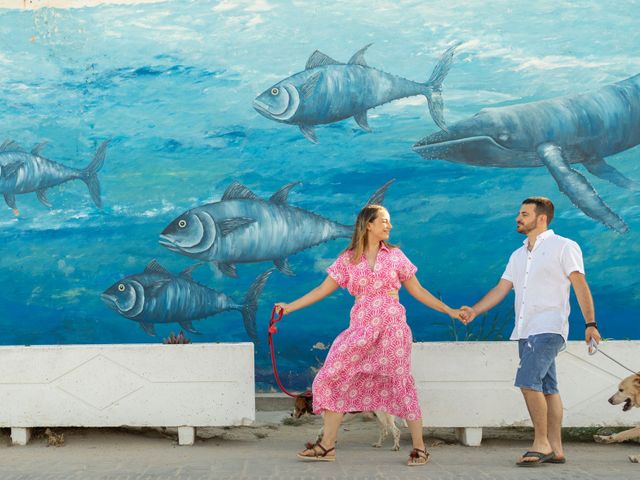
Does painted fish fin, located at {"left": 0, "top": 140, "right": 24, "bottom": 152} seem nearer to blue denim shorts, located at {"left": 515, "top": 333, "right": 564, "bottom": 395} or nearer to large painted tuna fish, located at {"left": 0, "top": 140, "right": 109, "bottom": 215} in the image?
large painted tuna fish, located at {"left": 0, "top": 140, "right": 109, "bottom": 215}

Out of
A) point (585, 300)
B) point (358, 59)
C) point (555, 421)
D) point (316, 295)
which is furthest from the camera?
point (358, 59)

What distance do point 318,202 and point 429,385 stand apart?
2.49 meters

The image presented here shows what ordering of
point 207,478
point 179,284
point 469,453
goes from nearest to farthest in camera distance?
point 207,478 → point 469,453 → point 179,284

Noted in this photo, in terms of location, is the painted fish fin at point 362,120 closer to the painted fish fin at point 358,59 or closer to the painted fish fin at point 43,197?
the painted fish fin at point 358,59

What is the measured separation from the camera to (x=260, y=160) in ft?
32.0

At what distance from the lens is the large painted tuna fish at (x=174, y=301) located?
31.7 feet

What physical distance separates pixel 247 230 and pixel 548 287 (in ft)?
11.6

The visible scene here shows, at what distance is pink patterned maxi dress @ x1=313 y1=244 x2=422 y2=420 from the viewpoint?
23.0 ft

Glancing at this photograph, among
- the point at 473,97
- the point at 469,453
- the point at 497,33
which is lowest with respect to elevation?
the point at 469,453

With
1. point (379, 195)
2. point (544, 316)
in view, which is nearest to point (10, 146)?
point (379, 195)

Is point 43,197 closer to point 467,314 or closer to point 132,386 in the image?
point 132,386

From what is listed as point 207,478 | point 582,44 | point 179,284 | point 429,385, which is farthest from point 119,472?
point 582,44

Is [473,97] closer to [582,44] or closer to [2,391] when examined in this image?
[582,44]

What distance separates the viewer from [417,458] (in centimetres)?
A: 697
